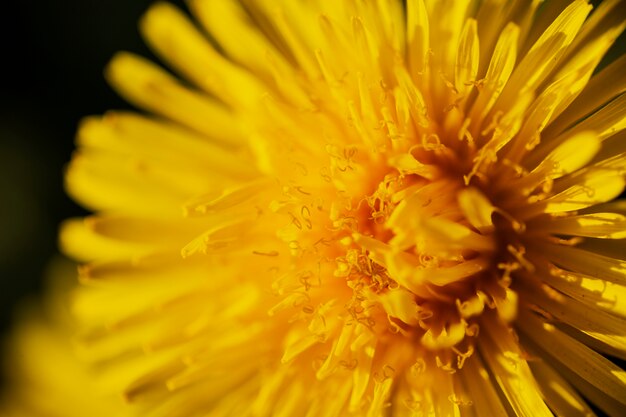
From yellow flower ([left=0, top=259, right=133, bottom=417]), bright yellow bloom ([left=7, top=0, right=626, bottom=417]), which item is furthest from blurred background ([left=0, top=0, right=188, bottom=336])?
bright yellow bloom ([left=7, top=0, right=626, bottom=417])

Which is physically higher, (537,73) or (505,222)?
(537,73)

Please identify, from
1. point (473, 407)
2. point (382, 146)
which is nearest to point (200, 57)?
point (382, 146)

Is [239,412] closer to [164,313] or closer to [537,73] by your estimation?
[164,313]

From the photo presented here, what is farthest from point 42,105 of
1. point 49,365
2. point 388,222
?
point 388,222

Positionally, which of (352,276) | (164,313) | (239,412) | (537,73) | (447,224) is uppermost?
(537,73)

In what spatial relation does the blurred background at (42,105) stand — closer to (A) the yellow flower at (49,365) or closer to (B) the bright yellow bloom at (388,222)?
(A) the yellow flower at (49,365)

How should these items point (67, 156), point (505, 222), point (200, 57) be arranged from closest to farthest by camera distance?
point (505, 222) → point (200, 57) → point (67, 156)

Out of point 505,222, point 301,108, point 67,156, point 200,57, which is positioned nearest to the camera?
point 505,222
